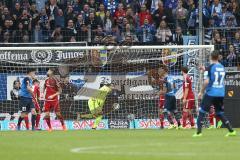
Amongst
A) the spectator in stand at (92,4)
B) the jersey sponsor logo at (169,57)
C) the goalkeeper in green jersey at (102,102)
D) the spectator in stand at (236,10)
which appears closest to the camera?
the goalkeeper in green jersey at (102,102)

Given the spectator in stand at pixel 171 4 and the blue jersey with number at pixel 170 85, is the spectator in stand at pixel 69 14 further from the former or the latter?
the blue jersey with number at pixel 170 85

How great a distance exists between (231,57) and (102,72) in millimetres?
4984

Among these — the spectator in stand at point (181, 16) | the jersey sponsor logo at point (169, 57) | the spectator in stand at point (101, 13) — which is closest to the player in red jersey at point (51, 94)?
the jersey sponsor logo at point (169, 57)

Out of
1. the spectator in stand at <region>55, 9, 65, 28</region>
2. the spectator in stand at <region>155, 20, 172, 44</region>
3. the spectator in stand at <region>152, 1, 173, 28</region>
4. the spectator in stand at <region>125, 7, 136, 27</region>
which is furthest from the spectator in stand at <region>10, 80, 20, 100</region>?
the spectator in stand at <region>152, 1, 173, 28</region>

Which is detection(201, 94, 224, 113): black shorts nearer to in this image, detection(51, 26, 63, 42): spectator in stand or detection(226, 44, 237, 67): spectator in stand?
detection(226, 44, 237, 67): spectator in stand

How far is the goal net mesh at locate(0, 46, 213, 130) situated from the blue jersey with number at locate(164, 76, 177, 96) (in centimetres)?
18

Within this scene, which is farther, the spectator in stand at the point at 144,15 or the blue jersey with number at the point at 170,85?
the spectator in stand at the point at 144,15

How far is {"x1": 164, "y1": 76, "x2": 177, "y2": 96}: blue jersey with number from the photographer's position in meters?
26.2

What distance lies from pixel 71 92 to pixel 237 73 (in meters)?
6.20

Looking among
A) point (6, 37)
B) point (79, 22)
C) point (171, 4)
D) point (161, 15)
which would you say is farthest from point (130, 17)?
point (6, 37)

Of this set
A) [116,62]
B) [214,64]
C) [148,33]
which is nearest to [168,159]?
[214,64]

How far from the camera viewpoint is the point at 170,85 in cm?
2672

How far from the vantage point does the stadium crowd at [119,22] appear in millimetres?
29562

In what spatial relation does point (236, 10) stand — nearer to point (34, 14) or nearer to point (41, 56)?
point (34, 14)
